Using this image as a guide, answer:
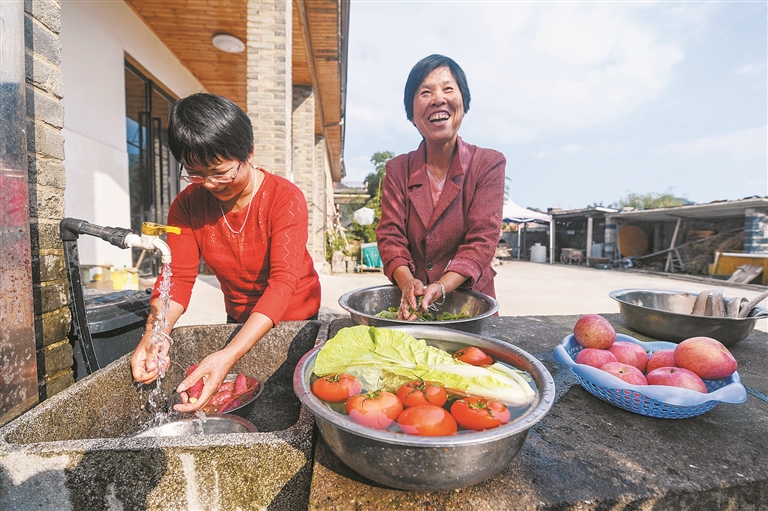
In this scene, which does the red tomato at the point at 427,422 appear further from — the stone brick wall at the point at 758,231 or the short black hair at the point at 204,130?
the stone brick wall at the point at 758,231

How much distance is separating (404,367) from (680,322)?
1376mm

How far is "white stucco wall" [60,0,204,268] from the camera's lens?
179 inches

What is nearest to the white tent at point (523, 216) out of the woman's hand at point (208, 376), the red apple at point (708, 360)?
the red apple at point (708, 360)

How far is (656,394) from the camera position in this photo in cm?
105

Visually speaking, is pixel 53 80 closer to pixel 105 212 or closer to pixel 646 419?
pixel 646 419

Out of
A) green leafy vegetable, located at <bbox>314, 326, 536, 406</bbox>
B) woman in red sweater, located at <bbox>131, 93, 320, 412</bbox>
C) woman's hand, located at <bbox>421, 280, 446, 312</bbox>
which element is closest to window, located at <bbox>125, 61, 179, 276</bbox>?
woman in red sweater, located at <bbox>131, 93, 320, 412</bbox>

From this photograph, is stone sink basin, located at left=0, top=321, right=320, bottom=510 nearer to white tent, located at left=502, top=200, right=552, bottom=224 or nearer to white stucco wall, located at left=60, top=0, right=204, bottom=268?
white stucco wall, located at left=60, top=0, right=204, bottom=268

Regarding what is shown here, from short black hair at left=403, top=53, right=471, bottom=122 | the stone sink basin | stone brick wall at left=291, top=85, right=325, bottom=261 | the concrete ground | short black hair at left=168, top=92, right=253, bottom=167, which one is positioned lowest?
the concrete ground

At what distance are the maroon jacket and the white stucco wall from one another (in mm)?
4491

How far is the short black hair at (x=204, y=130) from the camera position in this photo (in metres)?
1.49

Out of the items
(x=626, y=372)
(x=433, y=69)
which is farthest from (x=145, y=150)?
(x=626, y=372)

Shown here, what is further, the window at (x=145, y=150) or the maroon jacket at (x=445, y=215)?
the window at (x=145, y=150)

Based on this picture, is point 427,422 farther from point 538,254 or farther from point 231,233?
point 538,254

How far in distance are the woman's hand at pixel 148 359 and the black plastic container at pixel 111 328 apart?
15.4 inches
